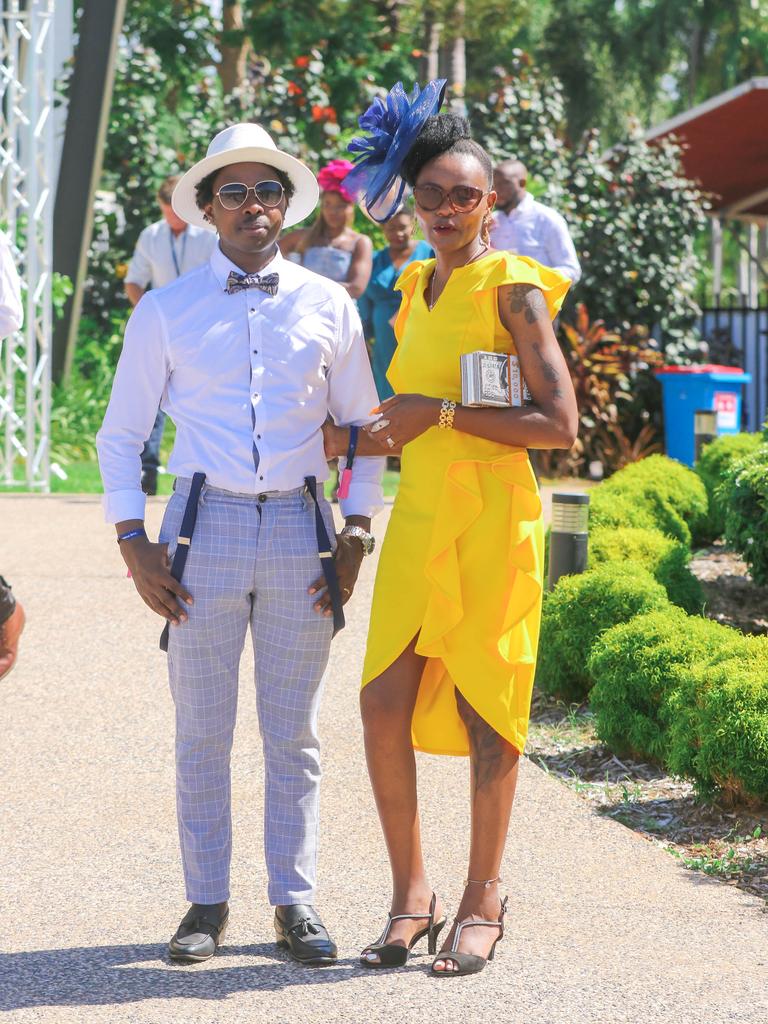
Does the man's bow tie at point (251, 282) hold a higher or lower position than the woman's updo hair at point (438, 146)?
lower

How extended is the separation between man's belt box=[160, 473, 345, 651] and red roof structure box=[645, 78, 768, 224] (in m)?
12.0

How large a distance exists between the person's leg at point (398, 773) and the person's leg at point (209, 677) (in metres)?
0.34

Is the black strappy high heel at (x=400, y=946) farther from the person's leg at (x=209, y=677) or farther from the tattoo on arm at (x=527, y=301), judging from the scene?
the tattoo on arm at (x=527, y=301)

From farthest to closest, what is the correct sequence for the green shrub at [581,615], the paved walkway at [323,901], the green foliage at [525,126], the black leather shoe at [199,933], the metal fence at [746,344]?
the metal fence at [746,344], the green foliage at [525,126], the green shrub at [581,615], the black leather shoe at [199,933], the paved walkway at [323,901]

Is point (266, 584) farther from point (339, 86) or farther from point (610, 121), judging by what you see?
point (610, 121)

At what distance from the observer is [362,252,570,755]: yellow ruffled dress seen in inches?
142

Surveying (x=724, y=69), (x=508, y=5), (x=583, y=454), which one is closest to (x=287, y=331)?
(x=583, y=454)

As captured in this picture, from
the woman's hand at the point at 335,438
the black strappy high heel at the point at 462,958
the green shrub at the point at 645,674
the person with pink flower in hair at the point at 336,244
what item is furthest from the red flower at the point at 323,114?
the black strappy high heel at the point at 462,958

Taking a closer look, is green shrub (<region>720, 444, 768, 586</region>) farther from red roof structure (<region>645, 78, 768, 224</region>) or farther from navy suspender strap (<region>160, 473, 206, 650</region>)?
red roof structure (<region>645, 78, 768, 224</region>)

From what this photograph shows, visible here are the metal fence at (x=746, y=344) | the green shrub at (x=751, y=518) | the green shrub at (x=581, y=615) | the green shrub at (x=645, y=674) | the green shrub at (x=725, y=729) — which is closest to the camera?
the green shrub at (x=725, y=729)

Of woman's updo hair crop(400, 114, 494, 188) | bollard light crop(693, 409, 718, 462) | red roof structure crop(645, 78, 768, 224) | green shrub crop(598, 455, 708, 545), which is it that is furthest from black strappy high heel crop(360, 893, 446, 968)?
red roof structure crop(645, 78, 768, 224)

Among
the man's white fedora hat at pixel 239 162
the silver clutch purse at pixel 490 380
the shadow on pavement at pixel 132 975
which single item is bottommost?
the shadow on pavement at pixel 132 975

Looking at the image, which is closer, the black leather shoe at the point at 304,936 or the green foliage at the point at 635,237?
the black leather shoe at the point at 304,936

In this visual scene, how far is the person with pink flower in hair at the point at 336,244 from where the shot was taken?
361 inches
